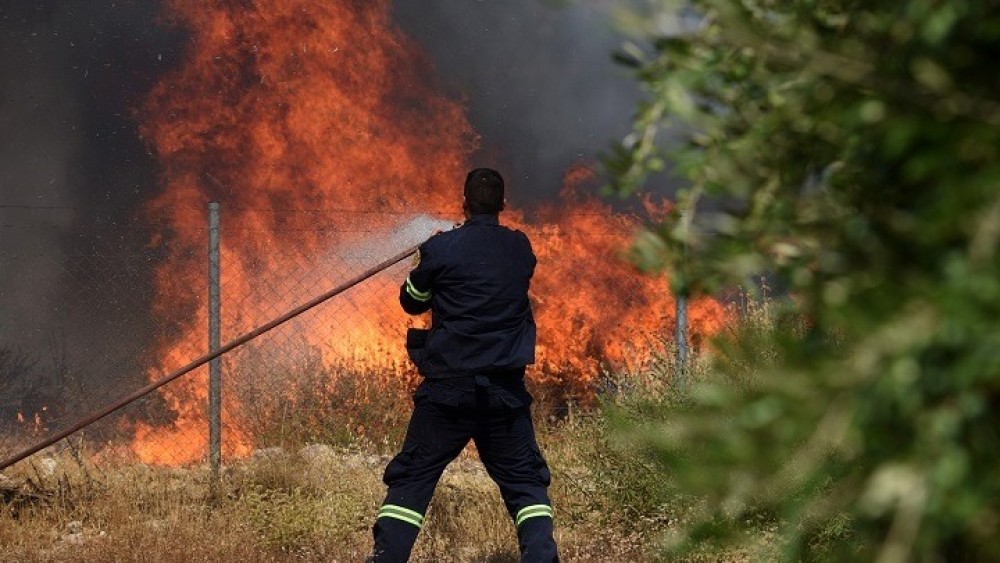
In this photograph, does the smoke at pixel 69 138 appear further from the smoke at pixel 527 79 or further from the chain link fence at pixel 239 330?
the smoke at pixel 527 79

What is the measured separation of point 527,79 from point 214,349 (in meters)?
7.62

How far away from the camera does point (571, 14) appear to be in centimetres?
1388

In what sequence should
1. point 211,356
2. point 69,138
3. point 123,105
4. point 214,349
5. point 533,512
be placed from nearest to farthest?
point 533,512
point 211,356
point 214,349
point 123,105
point 69,138

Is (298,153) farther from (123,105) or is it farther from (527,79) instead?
(527,79)

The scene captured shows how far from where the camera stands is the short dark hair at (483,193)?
212 inches

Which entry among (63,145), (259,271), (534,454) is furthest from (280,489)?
(63,145)

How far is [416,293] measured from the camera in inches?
210

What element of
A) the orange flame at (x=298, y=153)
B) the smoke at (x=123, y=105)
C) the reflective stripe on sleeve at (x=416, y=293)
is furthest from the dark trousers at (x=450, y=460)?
the smoke at (x=123, y=105)

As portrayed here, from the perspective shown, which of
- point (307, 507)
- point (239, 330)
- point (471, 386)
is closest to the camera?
point (471, 386)

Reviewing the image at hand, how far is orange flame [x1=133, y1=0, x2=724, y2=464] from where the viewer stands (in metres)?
12.4

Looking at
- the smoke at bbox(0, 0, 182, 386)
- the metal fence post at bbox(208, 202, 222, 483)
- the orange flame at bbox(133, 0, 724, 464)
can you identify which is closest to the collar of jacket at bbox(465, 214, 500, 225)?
the metal fence post at bbox(208, 202, 222, 483)

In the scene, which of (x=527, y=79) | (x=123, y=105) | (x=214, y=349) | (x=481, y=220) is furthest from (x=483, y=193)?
(x=123, y=105)

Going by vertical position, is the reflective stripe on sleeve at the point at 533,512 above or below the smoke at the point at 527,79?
below

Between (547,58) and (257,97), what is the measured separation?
3257 mm
